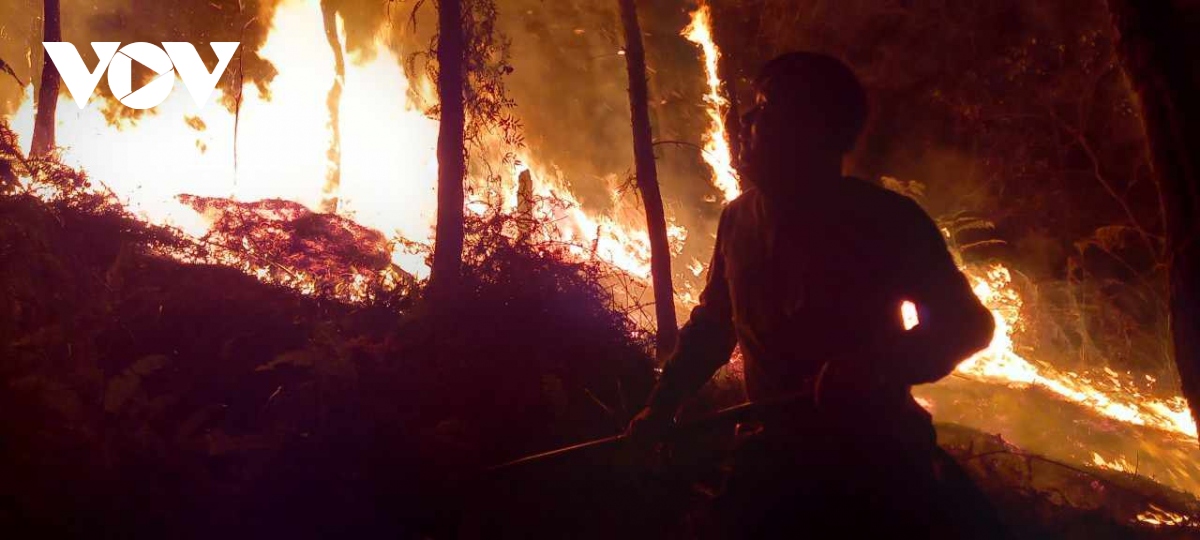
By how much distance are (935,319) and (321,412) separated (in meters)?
4.76

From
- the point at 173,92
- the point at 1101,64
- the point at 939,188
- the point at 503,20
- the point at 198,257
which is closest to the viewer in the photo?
the point at 198,257

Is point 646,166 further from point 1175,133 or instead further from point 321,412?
point 321,412

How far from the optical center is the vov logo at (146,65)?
1514 cm

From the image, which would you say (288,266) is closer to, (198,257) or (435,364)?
(198,257)

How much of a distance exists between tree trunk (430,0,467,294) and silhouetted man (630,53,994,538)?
242 inches

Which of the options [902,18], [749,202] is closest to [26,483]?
[749,202]

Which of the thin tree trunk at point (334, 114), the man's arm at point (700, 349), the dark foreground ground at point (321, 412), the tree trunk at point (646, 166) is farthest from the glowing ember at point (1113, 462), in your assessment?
the thin tree trunk at point (334, 114)

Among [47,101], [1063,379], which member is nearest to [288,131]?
[47,101]

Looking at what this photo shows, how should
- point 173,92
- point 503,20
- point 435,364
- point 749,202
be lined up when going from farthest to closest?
point 503,20 → point 173,92 → point 435,364 → point 749,202

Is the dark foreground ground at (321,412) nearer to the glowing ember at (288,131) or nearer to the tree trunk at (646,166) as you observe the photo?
the tree trunk at (646,166)

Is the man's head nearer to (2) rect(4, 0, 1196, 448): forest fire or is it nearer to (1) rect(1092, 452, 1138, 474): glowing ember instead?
(2) rect(4, 0, 1196, 448): forest fire

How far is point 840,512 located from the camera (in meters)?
1.80

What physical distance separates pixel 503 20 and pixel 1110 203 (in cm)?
1766

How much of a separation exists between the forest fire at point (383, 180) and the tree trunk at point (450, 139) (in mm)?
2278
